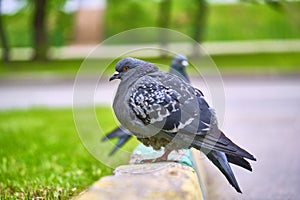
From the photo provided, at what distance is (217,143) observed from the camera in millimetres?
3242

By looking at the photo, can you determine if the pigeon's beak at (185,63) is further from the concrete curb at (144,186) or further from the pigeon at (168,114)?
the concrete curb at (144,186)

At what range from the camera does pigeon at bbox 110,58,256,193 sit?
3.21 metres

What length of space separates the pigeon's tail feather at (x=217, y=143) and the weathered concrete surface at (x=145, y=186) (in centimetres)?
23

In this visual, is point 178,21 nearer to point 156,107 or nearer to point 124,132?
point 124,132

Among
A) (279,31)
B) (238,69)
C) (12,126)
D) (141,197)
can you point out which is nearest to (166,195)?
(141,197)

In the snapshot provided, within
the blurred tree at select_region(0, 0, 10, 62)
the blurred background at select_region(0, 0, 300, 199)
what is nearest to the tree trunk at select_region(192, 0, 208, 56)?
the blurred background at select_region(0, 0, 300, 199)

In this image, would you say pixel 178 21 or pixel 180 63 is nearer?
pixel 180 63

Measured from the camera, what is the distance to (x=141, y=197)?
108 inches

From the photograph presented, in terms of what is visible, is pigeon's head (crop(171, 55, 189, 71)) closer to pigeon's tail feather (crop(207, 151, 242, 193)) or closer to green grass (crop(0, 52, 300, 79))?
pigeon's tail feather (crop(207, 151, 242, 193))

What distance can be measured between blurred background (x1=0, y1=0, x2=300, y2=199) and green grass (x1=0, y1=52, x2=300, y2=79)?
0.11 feet

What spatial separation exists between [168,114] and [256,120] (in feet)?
19.2

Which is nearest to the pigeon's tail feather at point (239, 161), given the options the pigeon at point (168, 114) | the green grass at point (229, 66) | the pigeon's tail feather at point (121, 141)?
the pigeon at point (168, 114)

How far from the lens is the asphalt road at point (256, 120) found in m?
4.82

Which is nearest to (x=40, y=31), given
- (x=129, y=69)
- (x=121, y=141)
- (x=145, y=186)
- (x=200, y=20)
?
(x=200, y=20)
